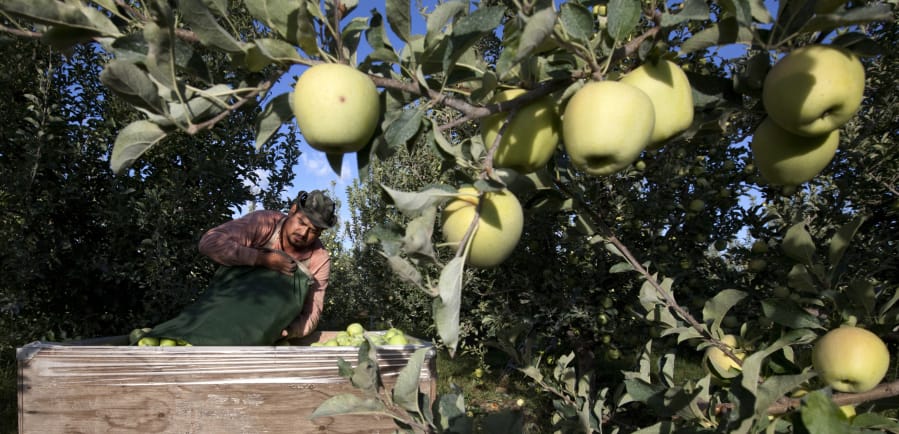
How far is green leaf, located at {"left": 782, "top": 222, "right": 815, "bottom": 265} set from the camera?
91 cm

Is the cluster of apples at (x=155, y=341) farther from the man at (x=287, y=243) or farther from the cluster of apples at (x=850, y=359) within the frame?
the cluster of apples at (x=850, y=359)

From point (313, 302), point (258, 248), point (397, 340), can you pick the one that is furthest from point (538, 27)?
point (313, 302)

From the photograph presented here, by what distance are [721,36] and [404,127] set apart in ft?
1.55

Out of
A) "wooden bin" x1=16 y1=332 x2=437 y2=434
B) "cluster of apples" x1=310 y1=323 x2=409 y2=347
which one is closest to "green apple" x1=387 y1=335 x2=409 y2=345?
"cluster of apples" x1=310 y1=323 x2=409 y2=347

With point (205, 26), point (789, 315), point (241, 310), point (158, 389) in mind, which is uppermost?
point (205, 26)

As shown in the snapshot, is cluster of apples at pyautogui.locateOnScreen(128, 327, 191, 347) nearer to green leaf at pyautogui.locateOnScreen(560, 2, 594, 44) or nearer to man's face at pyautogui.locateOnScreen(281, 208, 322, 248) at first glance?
man's face at pyautogui.locateOnScreen(281, 208, 322, 248)

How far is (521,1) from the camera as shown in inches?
23.9

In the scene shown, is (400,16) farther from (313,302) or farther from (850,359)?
(313,302)

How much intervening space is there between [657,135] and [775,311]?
0.44 meters

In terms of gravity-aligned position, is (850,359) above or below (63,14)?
below

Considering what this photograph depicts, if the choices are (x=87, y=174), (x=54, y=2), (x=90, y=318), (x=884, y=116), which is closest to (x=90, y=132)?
(x=87, y=174)

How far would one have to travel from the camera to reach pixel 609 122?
1.93 ft

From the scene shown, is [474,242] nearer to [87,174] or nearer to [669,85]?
[669,85]

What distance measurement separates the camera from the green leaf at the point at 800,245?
35.8 inches
